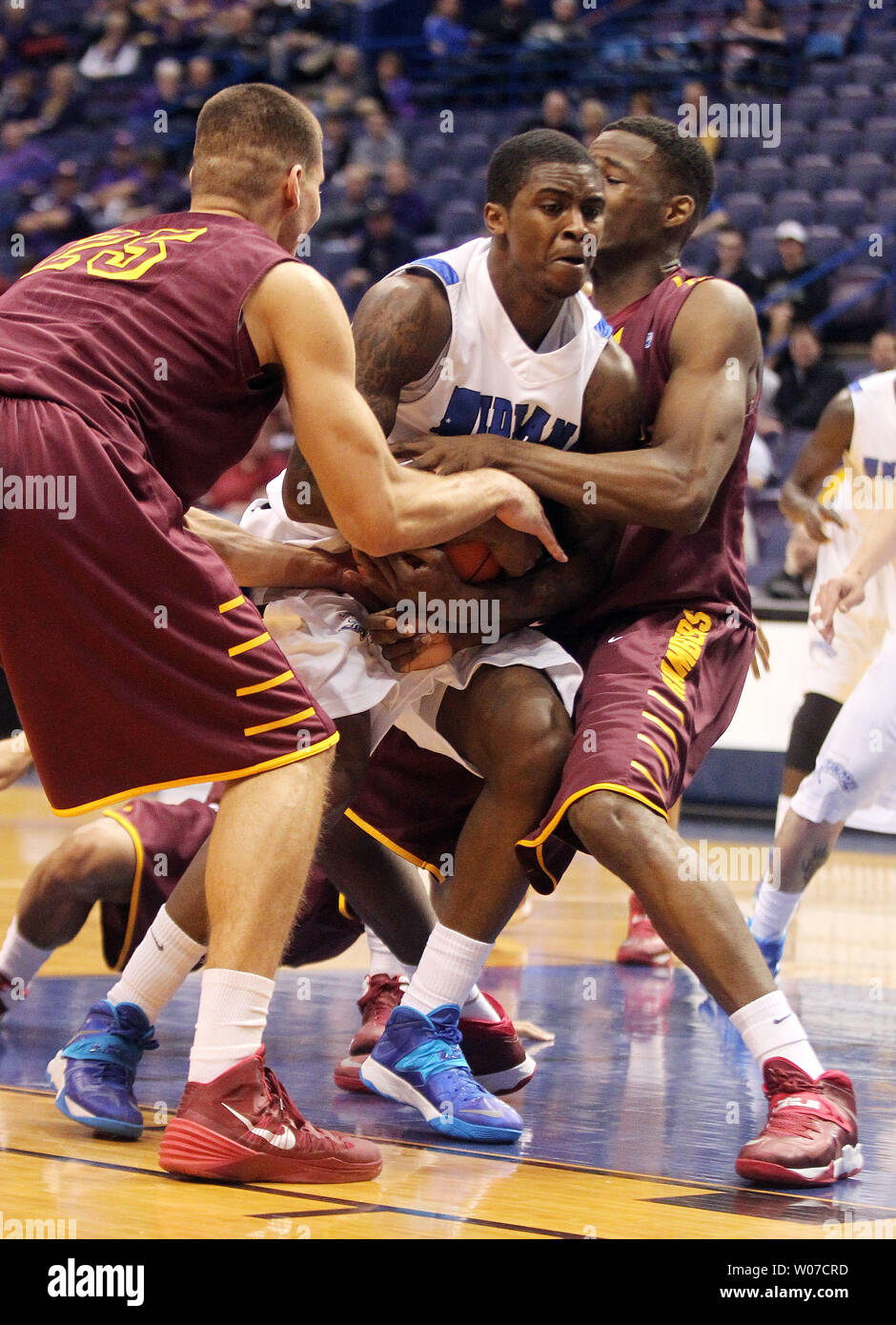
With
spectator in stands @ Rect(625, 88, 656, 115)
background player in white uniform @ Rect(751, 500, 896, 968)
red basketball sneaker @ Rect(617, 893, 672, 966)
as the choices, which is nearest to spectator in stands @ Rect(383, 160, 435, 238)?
spectator in stands @ Rect(625, 88, 656, 115)

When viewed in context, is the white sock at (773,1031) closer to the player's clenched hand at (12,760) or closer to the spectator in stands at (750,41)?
the player's clenched hand at (12,760)

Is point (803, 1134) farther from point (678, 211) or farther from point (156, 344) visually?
point (678, 211)

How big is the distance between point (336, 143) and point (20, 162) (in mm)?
3433

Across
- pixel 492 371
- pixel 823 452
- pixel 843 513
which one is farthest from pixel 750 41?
pixel 492 371

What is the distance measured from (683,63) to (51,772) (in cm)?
1208

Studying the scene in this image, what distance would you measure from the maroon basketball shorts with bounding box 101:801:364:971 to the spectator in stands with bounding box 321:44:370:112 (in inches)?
472

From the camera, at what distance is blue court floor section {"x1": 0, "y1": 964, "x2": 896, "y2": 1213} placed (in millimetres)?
3305

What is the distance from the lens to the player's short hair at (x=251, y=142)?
324cm

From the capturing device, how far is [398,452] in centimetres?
363

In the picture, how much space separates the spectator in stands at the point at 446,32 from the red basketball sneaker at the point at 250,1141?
13952mm

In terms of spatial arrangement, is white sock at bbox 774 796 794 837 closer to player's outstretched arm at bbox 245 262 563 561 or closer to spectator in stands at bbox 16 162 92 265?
player's outstretched arm at bbox 245 262 563 561

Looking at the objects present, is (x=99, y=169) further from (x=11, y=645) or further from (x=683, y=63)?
(x=11, y=645)

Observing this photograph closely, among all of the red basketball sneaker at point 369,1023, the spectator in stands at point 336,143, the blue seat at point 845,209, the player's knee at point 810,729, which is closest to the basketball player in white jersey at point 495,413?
the red basketball sneaker at point 369,1023

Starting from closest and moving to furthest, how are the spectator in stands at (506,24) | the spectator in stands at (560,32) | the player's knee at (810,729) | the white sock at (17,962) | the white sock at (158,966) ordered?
the white sock at (158,966) < the white sock at (17,962) < the player's knee at (810,729) < the spectator in stands at (560,32) < the spectator in stands at (506,24)
